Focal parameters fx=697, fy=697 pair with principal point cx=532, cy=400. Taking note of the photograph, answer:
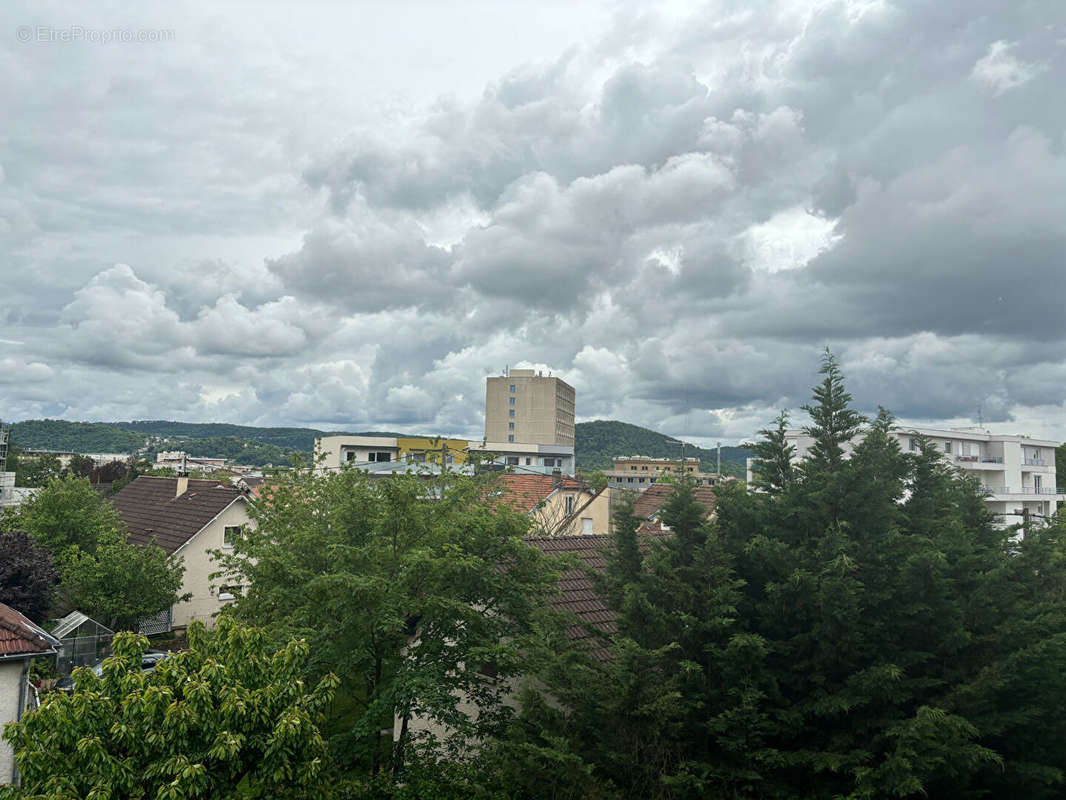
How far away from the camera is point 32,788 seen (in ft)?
26.1

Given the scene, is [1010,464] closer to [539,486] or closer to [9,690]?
[539,486]

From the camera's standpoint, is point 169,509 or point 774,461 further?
point 169,509

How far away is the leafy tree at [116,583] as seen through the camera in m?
27.8

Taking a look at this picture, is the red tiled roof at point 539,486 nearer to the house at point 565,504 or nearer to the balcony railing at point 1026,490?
the house at point 565,504

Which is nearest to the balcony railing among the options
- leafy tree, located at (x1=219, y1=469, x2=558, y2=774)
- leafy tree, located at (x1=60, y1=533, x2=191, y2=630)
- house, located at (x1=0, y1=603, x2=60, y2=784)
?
leafy tree, located at (x1=219, y1=469, x2=558, y2=774)

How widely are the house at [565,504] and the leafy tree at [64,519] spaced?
19786mm

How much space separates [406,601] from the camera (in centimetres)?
1326

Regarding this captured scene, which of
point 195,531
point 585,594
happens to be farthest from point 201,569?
point 585,594

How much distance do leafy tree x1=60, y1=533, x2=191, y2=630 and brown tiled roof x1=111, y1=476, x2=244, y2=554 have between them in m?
4.91

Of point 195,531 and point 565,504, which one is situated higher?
point 565,504

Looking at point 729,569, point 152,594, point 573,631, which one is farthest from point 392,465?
point 729,569

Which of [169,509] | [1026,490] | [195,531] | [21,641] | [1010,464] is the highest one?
[1010,464]

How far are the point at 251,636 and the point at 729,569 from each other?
8.73m

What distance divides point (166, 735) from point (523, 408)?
159008mm
